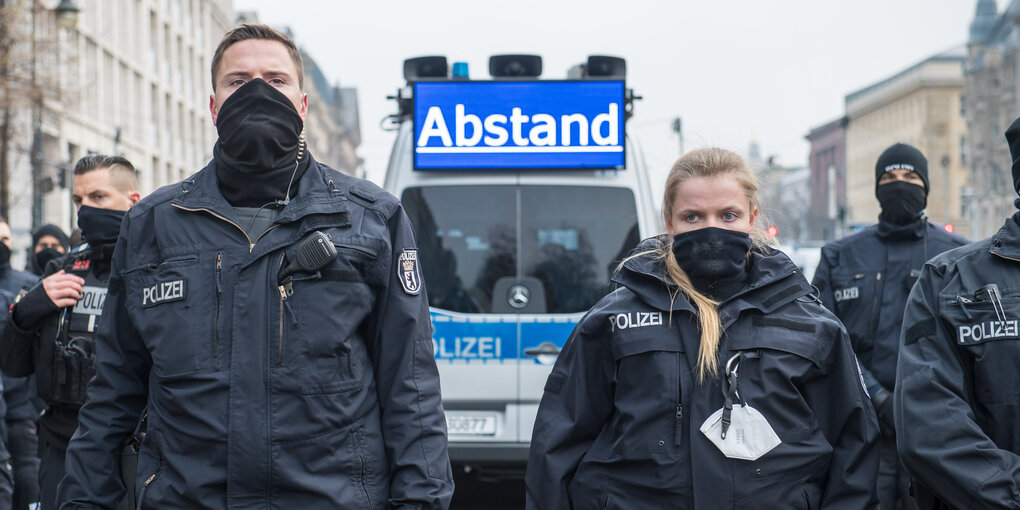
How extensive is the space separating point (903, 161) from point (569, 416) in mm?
3385

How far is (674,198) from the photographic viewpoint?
128 inches

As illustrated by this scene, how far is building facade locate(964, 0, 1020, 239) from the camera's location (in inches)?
2685

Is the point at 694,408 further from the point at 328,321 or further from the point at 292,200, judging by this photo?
the point at 292,200

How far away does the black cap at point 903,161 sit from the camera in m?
5.73

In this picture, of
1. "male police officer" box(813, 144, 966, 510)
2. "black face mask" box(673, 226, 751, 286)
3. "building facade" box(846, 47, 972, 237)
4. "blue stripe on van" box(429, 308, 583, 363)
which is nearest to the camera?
"black face mask" box(673, 226, 751, 286)

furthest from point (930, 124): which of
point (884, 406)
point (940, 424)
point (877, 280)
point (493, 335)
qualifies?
point (940, 424)

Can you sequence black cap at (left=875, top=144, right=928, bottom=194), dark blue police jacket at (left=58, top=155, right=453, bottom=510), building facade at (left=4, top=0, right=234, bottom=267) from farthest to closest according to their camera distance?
building facade at (left=4, top=0, right=234, bottom=267)
black cap at (left=875, top=144, right=928, bottom=194)
dark blue police jacket at (left=58, top=155, right=453, bottom=510)

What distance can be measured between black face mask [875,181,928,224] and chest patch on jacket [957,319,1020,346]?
8.81ft

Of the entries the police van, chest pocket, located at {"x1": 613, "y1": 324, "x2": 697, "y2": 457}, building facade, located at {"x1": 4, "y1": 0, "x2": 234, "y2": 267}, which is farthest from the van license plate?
building facade, located at {"x1": 4, "y1": 0, "x2": 234, "y2": 267}

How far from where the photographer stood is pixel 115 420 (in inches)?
112

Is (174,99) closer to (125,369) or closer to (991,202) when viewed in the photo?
(125,369)

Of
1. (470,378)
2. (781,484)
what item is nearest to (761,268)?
(781,484)

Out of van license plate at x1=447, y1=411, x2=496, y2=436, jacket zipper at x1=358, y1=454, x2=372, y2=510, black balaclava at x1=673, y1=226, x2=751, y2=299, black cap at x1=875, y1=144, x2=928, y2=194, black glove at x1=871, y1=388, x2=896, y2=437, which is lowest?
van license plate at x1=447, y1=411, x2=496, y2=436

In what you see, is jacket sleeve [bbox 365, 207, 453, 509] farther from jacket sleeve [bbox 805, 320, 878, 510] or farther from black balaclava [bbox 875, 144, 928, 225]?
black balaclava [bbox 875, 144, 928, 225]
